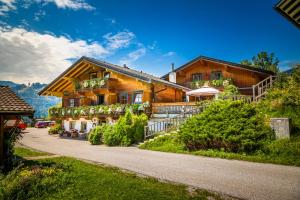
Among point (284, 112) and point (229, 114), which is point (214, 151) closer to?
point (229, 114)

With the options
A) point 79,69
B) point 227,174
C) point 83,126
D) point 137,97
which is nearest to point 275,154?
point 227,174

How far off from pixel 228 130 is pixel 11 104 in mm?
10555

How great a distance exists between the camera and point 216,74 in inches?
1150

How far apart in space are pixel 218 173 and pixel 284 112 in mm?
8299

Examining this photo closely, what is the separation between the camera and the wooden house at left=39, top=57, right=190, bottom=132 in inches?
998

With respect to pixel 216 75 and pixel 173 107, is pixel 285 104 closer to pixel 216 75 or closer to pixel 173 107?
Answer: pixel 173 107

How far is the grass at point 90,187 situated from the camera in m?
6.47

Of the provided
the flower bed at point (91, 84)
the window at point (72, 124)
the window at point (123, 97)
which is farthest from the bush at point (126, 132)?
the window at point (72, 124)

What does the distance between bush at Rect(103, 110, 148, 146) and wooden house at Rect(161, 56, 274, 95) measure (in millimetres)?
12445

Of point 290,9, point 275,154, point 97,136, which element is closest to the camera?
point 290,9

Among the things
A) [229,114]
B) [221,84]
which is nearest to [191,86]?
[221,84]

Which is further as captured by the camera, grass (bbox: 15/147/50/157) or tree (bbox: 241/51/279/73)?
tree (bbox: 241/51/279/73)

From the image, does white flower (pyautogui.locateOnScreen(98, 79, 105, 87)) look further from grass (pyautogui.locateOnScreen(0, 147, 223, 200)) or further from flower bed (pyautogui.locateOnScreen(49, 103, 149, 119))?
grass (pyautogui.locateOnScreen(0, 147, 223, 200))

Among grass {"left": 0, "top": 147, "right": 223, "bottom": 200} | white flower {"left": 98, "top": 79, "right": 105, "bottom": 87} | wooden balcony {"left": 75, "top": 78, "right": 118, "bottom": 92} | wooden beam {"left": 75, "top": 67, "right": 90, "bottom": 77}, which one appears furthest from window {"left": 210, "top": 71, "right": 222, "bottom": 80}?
grass {"left": 0, "top": 147, "right": 223, "bottom": 200}
